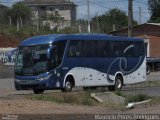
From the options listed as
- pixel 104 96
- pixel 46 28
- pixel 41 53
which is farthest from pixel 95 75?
pixel 46 28

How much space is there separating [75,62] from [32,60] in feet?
8.64

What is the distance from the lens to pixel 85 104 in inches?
922

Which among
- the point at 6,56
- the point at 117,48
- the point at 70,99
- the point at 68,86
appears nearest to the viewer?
the point at 70,99

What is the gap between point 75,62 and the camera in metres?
31.6

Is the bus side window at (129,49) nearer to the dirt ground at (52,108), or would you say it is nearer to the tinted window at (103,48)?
the tinted window at (103,48)

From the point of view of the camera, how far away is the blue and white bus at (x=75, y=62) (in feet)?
98.6

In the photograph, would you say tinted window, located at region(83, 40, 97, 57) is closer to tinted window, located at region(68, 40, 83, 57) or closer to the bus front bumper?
tinted window, located at region(68, 40, 83, 57)

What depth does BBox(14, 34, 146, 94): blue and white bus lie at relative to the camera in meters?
30.0

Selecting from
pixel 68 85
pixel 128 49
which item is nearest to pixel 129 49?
pixel 128 49

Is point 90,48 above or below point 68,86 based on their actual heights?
above

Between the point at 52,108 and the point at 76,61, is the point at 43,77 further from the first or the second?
the point at 52,108

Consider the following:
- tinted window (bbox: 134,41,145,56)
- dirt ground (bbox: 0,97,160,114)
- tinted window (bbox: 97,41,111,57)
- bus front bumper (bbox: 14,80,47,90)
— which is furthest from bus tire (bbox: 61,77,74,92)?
dirt ground (bbox: 0,97,160,114)

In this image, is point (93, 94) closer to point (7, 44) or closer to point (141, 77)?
point (141, 77)

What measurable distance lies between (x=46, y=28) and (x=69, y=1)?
72.7 m
